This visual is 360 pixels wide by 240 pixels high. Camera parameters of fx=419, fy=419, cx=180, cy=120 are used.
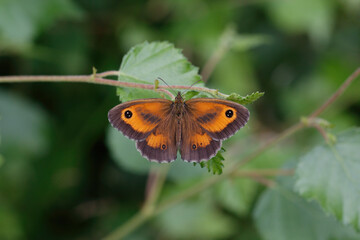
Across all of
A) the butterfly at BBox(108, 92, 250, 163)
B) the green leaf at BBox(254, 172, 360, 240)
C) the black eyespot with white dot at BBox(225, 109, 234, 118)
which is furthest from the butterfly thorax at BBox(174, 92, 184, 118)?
the green leaf at BBox(254, 172, 360, 240)

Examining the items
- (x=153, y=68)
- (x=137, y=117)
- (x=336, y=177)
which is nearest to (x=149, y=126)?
(x=137, y=117)

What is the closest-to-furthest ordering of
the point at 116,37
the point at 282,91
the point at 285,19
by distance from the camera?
the point at 285,19 < the point at 116,37 < the point at 282,91

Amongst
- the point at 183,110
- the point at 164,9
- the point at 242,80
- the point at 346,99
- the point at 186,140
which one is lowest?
the point at 186,140

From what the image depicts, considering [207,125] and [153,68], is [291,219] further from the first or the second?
[153,68]

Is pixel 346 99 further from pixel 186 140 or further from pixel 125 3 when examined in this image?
pixel 186 140

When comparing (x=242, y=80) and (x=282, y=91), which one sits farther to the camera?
(x=282, y=91)

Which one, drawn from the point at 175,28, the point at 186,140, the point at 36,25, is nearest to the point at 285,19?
the point at 175,28
